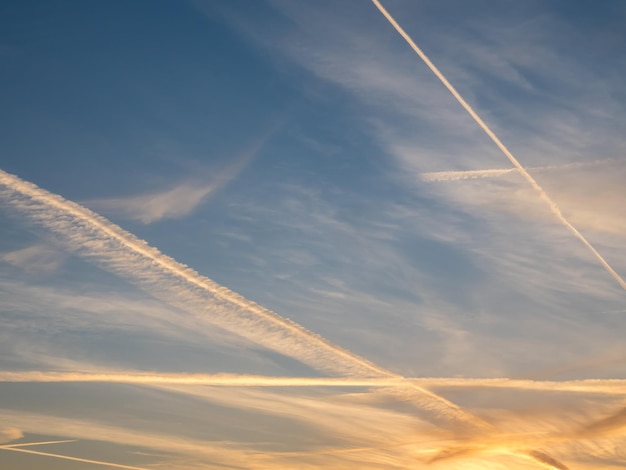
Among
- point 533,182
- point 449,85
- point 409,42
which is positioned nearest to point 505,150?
point 533,182

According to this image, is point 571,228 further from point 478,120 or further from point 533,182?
point 478,120

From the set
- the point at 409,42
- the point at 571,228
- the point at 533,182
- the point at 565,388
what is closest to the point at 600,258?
the point at 571,228

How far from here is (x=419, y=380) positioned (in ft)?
255

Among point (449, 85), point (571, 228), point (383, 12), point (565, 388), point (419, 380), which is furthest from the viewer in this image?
point (419, 380)

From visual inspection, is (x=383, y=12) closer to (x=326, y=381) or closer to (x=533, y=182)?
(x=533, y=182)

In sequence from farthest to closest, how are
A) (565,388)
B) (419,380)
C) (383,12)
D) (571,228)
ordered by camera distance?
(419,380), (565,388), (571,228), (383,12)

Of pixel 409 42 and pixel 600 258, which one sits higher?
pixel 409 42

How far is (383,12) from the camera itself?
52750 millimetres

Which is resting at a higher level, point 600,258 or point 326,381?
point 600,258

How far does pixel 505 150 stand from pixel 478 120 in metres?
3.87

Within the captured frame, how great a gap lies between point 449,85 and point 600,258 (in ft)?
60.1

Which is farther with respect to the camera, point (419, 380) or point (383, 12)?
point (419, 380)

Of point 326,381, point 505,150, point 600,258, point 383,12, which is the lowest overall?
point 326,381

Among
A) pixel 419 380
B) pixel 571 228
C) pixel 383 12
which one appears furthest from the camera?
pixel 419 380
